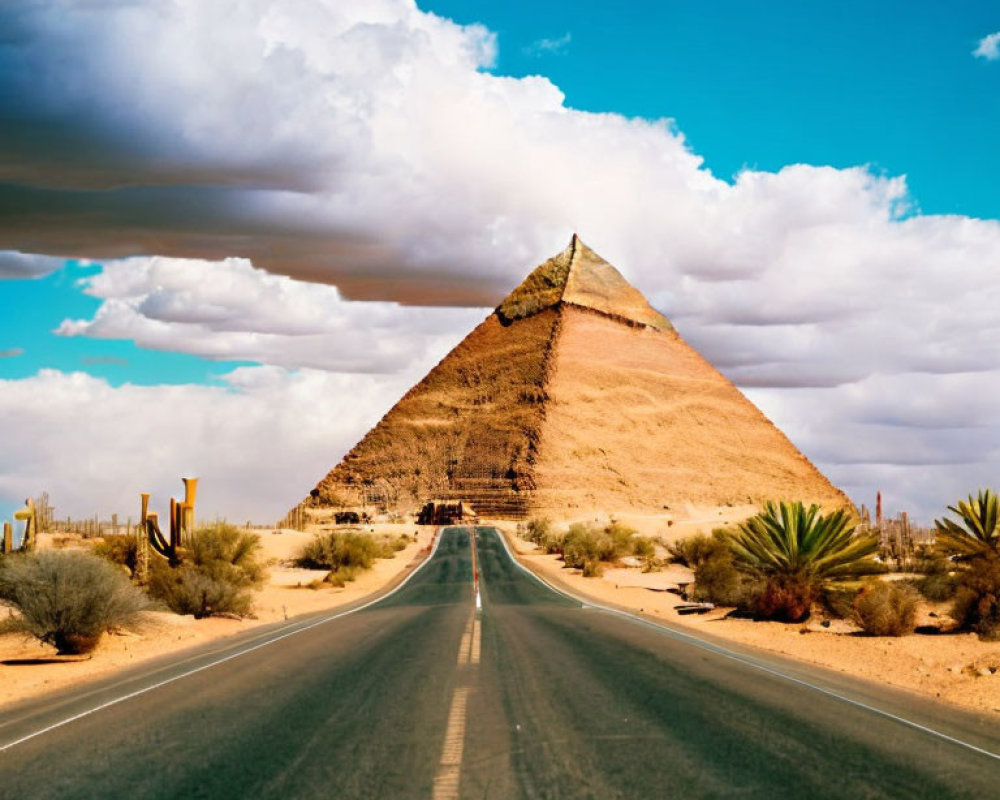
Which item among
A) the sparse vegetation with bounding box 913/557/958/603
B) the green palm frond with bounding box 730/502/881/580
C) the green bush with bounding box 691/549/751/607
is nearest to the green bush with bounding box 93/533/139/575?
the green bush with bounding box 691/549/751/607

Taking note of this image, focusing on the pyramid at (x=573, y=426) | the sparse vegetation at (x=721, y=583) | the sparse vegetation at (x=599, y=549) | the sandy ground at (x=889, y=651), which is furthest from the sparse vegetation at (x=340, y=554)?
the pyramid at (x=573, y=426)

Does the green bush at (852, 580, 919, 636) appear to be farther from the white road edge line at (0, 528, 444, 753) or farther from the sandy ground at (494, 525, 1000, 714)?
the white road edge line at (0, 528, 444, 753)

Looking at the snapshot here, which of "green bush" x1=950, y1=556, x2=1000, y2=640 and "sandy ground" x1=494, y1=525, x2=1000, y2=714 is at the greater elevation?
"green bush" x1=950, y1=556, x2=1000, y2=640

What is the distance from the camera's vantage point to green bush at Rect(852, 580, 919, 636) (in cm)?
1798

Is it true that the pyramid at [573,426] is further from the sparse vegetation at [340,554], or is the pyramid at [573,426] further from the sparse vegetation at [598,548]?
the sparse vegetation at [340,554]

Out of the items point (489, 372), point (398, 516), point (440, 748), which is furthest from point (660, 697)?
point (489, 372)

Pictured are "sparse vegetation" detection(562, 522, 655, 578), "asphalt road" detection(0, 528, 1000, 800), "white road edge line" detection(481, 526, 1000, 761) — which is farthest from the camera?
"sparse vegetation" detection(562, 522, 655, 578)

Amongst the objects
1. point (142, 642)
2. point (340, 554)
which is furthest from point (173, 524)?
point (340, 554)

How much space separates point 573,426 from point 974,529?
12484 centimetres

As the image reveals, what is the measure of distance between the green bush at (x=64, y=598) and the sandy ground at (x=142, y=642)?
1.39 ft

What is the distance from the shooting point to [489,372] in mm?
165750

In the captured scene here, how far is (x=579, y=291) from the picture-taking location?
6727 inches

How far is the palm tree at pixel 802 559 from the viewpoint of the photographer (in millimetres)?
20766

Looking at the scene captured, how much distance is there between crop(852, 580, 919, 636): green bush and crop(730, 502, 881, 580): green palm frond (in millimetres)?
1471
